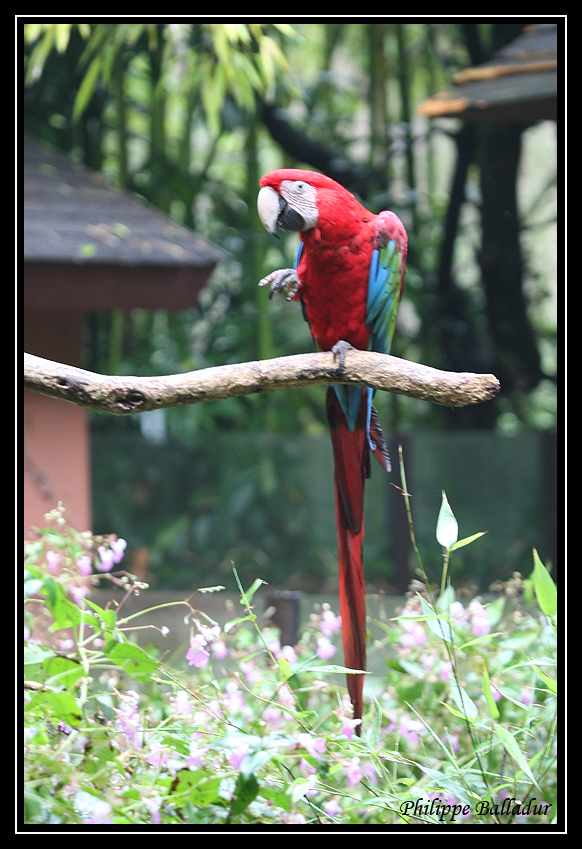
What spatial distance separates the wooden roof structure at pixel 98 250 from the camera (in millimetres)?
1241

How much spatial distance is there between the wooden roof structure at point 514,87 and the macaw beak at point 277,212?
814 millimetres

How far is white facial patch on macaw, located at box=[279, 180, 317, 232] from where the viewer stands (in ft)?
2.75

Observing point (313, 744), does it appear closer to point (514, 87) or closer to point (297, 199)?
point (297, 199)

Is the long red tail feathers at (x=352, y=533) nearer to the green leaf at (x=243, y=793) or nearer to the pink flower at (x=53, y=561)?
the green leaf at (x=243, y=793)

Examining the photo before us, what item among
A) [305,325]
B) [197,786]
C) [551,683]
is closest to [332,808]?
[197,786]

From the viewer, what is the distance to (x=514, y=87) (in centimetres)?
145

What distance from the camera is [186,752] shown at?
0.75m

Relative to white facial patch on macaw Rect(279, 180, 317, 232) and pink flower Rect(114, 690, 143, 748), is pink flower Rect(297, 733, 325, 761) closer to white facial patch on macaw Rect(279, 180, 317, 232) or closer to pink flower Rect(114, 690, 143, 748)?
pink flower Rect(114, 690, 143, 748)

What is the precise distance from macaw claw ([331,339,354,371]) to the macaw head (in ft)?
0.49

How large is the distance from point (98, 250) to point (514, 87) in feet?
3.04

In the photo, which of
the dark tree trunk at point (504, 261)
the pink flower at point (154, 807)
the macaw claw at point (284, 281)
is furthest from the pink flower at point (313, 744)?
the dark tree trunk at point (504, 261)

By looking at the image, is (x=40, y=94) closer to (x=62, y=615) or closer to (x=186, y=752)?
(x=62, y=615)
